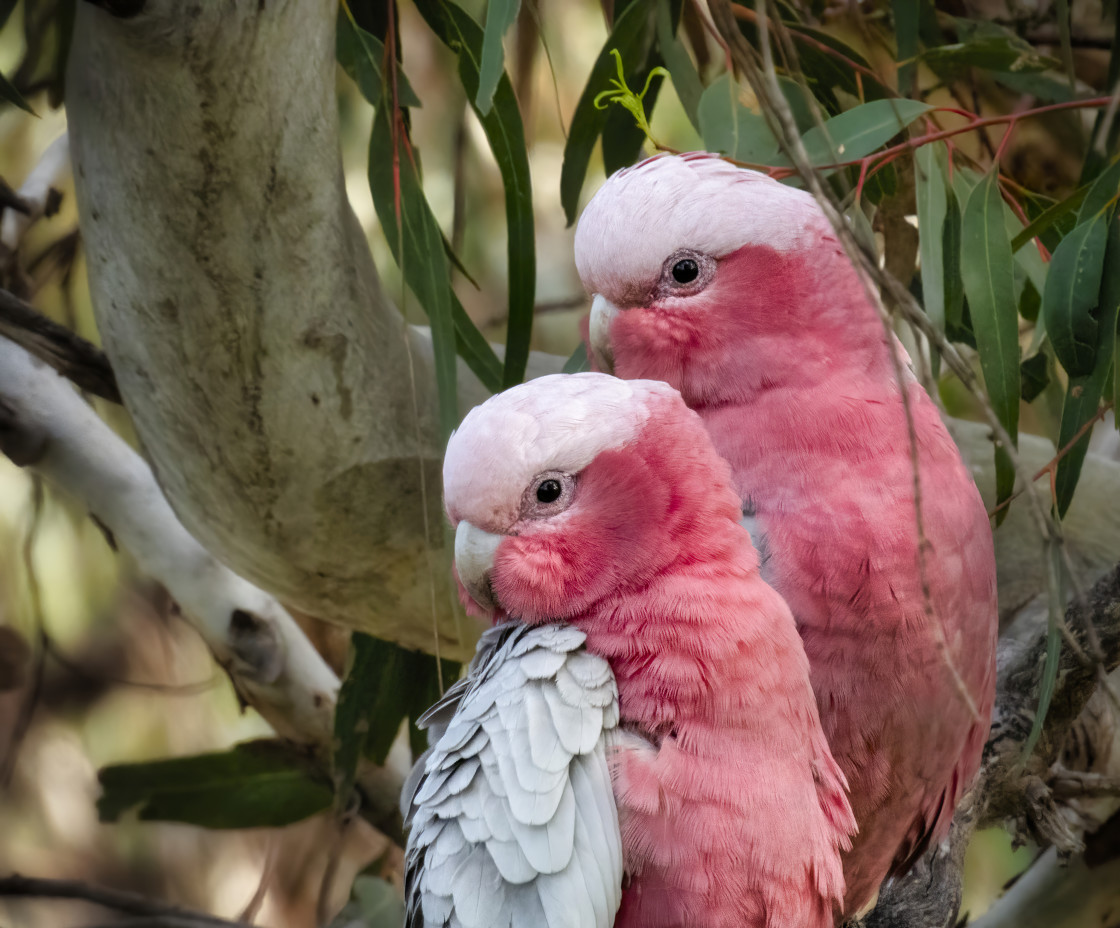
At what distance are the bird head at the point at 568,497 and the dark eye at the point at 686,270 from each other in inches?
6.9

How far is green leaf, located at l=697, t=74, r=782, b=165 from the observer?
3.12 feet

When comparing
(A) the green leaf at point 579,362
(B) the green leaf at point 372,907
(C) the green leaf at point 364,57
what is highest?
(C) the green leaf at point 364,57

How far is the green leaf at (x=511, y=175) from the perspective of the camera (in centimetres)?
106

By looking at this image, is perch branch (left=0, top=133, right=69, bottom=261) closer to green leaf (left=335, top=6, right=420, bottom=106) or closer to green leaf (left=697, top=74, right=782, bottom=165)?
green leaf (left=335, top=6, right=420, bottom=106)

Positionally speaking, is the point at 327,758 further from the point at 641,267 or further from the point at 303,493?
the point at 641,267

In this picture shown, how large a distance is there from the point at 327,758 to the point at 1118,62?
57.4 inches

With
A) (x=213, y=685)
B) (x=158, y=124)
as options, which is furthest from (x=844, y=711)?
(x=213, y=685)

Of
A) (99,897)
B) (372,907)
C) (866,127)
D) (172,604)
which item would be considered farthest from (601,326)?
(172,604)

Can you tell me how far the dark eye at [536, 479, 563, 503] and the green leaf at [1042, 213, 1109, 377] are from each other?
0.49m

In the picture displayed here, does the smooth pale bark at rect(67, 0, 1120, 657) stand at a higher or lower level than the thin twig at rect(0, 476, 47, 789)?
higher

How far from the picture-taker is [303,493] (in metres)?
1.20

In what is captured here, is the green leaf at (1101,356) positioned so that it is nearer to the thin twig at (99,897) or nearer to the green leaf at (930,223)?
the green leaf at (930,223)

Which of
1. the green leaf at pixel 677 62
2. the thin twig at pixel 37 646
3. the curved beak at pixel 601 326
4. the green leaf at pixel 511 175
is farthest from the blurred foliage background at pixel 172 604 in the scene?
the curved beak at pixel 601 326

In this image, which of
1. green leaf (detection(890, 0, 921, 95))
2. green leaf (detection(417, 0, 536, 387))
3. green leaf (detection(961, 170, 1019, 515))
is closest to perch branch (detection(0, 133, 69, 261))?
green leaf (detection(417, 0, 536, 387))
